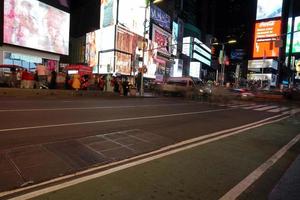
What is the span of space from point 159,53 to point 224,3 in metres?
102

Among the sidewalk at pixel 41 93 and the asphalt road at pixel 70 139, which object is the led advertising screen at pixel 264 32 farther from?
the asphalt road at pixel 70 139

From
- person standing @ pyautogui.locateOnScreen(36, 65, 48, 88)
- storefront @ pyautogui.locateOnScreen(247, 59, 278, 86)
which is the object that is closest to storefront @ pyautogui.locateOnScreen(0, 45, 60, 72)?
person standing @ pyautogui.locateOnScreen(36, 65, 48, 88)

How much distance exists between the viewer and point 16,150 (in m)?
6.71

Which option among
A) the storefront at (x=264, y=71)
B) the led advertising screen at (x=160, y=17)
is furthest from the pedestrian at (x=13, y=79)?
the storefront at (x=264, y=71)

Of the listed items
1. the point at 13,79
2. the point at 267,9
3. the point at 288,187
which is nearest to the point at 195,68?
the point at 267,9

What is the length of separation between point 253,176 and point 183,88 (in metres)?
28.4

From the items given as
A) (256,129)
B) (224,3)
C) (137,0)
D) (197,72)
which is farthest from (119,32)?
(224,3)

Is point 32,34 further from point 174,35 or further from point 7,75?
point 174,35

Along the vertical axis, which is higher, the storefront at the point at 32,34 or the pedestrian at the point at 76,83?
the storefront at the point at 32,34

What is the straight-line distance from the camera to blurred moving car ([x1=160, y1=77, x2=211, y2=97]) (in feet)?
112

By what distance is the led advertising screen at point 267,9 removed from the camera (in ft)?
353

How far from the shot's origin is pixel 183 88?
34562 millimetres

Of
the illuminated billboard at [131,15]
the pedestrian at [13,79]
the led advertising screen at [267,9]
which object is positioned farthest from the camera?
the led advertising screen at [267,9]

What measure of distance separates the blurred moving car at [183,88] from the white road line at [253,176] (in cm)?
2489
